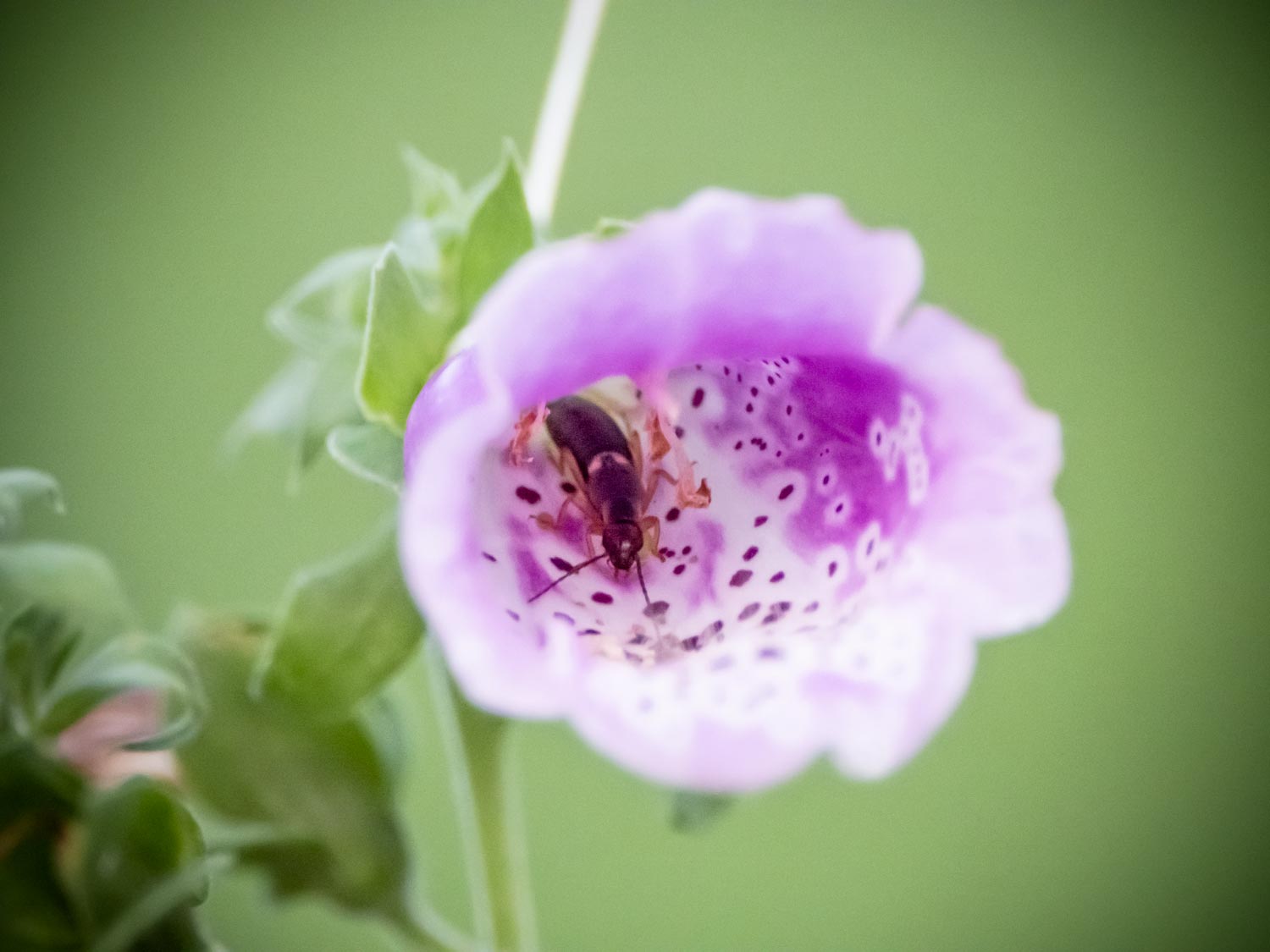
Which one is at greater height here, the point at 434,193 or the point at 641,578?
the point at 434,193

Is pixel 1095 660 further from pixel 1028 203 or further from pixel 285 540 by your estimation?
pixel 285 540

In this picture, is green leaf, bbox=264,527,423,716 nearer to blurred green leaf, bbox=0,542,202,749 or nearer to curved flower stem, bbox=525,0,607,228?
blurred green leaf, bbox=0,542,202,749

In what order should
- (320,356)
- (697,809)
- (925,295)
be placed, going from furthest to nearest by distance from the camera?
(925,295)
(320,356)
(697,809)

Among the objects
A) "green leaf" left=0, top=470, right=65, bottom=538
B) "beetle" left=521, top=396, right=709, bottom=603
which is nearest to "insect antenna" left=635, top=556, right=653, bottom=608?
"beetle" left=521, top=396, right=709, bottom=603

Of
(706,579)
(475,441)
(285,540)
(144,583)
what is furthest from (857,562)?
(144,583)

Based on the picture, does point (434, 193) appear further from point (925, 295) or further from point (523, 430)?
point (925, 295)

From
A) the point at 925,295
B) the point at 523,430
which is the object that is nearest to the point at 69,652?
the point at 523,430
